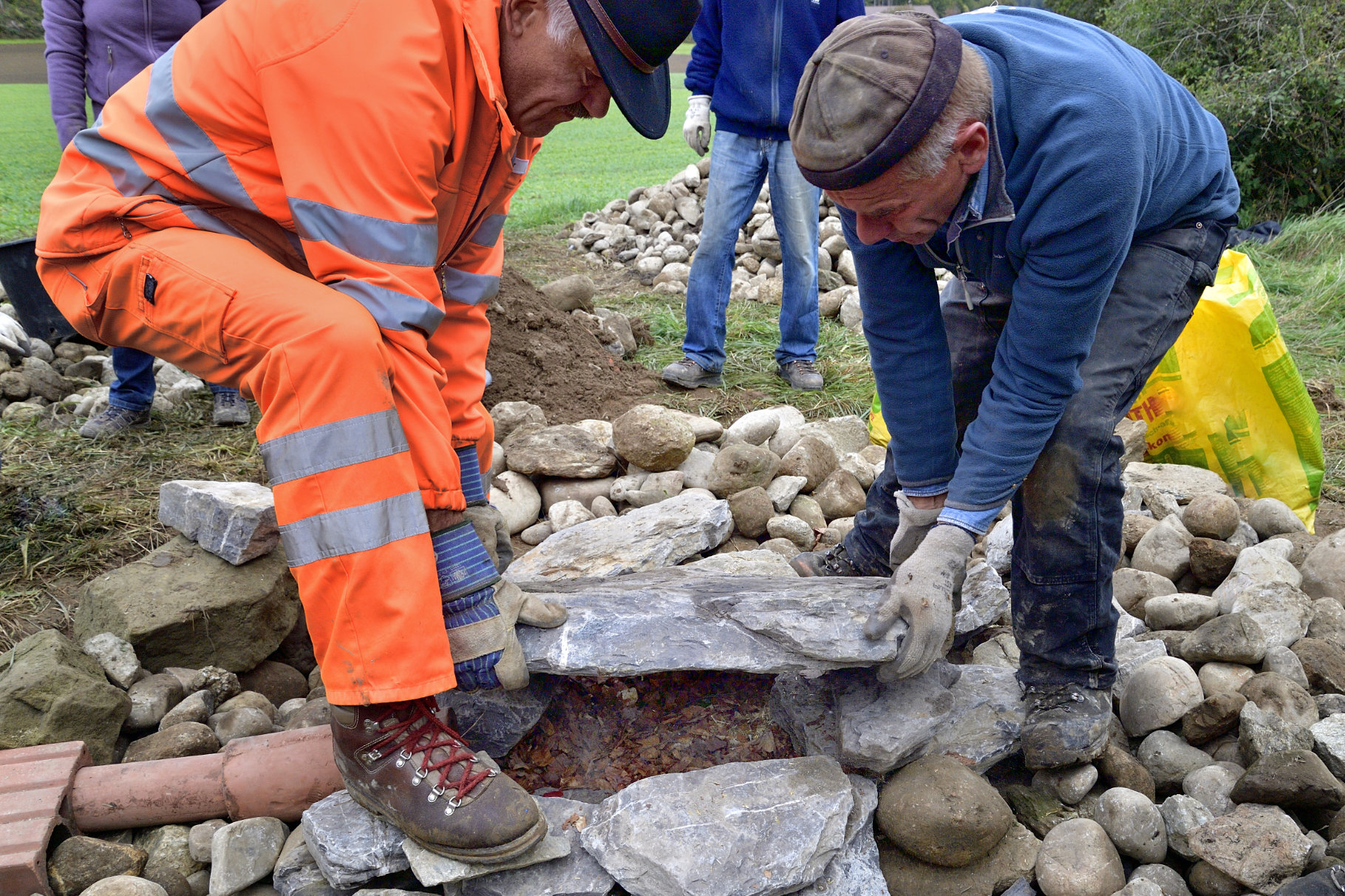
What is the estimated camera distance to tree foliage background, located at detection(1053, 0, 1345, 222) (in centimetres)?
689

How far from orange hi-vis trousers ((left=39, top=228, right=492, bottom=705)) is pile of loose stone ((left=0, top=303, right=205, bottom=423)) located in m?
2.76

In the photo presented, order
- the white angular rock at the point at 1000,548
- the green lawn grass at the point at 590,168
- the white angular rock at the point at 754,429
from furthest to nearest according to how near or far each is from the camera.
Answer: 1. the green lawn grass at the point at 590,168
2. the white angular rock at the point at 754,429
3. the white angular rock at the point at 1000,548

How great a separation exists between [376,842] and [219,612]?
0.94 metres

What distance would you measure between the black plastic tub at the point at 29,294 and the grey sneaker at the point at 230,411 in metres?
1.07

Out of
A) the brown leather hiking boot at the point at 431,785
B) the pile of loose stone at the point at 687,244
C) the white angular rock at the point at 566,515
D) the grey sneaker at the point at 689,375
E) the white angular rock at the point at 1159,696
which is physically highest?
the brown leather hiking boot at the point at 431,785

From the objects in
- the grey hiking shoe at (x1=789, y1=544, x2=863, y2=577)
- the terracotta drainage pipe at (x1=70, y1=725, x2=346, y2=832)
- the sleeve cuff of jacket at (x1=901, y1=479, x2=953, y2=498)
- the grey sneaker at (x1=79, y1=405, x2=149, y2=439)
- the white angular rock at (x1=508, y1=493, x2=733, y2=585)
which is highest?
the sleeve cuff of jacket at (x1=901, y1=479, x2=953, y2=498)

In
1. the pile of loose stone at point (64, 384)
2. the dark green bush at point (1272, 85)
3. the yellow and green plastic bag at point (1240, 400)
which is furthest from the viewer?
the dark green bush at point (1272, 85)

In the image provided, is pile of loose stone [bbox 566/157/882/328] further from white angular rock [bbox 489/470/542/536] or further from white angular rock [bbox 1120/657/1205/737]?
white angular rock [bbox 1120/657/1205/737]

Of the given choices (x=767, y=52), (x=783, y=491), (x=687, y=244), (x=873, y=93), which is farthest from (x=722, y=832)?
(x=687, y=244)

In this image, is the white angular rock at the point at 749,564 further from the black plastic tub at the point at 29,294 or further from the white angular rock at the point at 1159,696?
the black plastic tub at the point at 29,294

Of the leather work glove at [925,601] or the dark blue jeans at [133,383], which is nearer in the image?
the leather work glove at [925,601]

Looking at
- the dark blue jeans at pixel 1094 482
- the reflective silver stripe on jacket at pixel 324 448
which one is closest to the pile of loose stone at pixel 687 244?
the dark blue jeans at pixel 1094 482

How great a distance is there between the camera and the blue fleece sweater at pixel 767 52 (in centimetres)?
421

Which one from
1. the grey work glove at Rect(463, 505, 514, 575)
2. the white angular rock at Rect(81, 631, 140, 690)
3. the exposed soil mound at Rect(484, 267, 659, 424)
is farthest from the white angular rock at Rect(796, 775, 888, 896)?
the exposed soil mound at Rect(484, 267, 659, 424)
